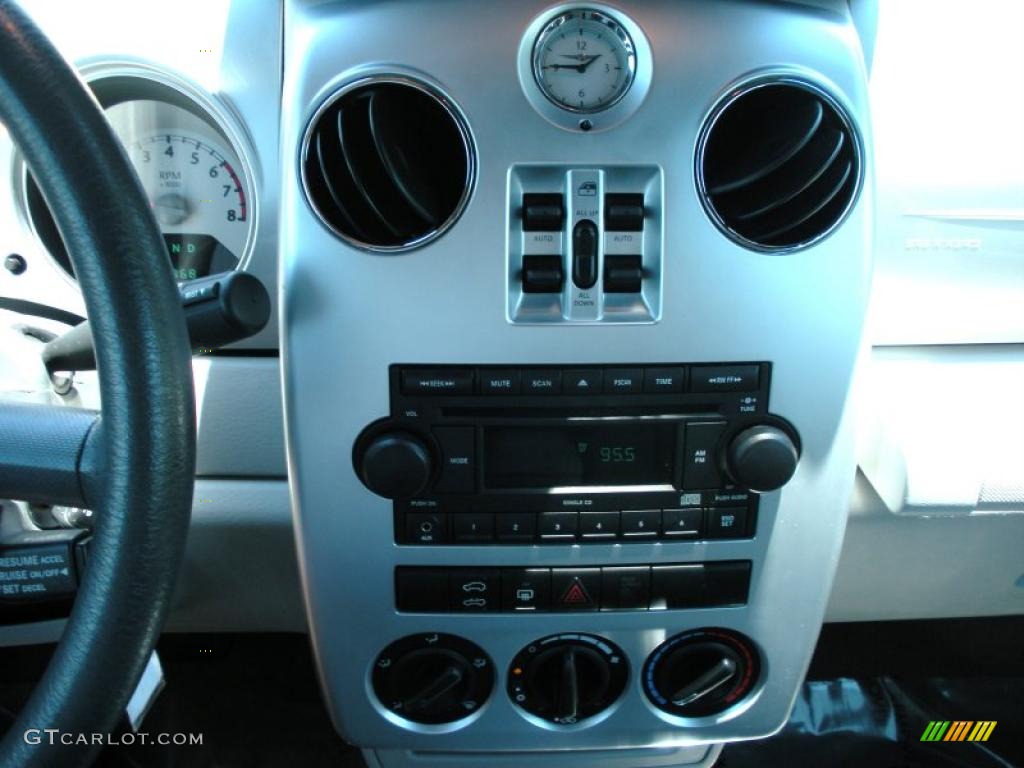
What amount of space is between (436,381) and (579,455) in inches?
6.6

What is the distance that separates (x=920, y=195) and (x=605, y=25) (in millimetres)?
554

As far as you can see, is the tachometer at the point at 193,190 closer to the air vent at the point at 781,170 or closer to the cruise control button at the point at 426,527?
the cruise control button at the point at 426,527

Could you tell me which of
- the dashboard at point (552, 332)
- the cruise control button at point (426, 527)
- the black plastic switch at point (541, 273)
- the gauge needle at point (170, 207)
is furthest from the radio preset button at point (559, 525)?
the gauge needle at point (170, 207)

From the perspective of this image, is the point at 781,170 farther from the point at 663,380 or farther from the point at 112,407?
the point at 112,407

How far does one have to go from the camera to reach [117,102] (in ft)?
3.13

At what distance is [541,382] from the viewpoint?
2.36ft

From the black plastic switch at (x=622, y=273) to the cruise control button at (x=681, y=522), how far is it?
244 millimetres

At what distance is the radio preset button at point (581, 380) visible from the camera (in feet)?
2.36

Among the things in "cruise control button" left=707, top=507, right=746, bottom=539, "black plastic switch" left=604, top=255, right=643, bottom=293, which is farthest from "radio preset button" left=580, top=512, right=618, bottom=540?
"black plastic switch" left=604, top=255, right=643, bottom=293

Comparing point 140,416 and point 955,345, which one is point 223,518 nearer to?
point 140,416

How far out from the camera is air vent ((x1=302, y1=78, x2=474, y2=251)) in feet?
2.24

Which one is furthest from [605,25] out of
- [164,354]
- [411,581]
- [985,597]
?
[985,597]

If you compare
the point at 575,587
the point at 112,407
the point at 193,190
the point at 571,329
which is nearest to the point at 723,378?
the point at 571,329

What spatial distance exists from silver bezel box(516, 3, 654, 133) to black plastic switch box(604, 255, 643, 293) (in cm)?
12
